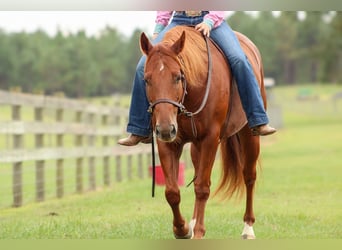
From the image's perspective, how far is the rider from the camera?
18.6 ft

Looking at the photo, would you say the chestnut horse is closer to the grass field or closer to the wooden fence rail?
the grass field

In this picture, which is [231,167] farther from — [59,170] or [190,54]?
[59,170]

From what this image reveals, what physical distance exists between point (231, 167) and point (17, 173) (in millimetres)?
3275

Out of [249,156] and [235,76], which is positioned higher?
[235,76]

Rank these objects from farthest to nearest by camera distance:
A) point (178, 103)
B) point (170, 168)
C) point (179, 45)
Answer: point (170, 168) → point (179, 45) → point (178, 103)

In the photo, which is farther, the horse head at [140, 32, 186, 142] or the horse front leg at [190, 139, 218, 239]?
the horse front leg at [190, 139, 218, 239]

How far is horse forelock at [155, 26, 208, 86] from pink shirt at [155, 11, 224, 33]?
17 centimetres

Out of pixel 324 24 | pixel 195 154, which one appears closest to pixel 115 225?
pixel 195 154

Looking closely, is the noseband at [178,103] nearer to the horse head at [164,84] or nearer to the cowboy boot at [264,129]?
the horse head at [164,84]

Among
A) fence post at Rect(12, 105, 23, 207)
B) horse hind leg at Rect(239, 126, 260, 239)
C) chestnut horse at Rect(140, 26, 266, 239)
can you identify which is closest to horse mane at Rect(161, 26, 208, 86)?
chestnut horse at Rect(140, 26, 266, 239)

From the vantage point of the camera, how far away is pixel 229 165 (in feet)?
22.3

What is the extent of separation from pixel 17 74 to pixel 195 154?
6208cm

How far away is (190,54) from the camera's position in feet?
17.4

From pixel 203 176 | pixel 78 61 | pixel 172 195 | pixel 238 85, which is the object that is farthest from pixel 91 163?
pixel 78 61
